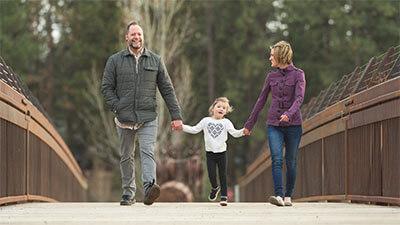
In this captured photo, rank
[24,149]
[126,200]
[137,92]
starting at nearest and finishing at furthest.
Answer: [137,92] → [126,200] → [24,149]

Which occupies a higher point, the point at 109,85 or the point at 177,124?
the point at 109,85

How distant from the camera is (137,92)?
40.5 feet

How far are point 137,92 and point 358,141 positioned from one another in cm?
259

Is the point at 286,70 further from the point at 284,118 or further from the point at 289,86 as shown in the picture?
the point at 284,118

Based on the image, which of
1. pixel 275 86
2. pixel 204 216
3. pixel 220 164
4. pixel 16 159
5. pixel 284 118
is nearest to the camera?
pixel 204 216

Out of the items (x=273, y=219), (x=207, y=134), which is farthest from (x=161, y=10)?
(x=273, y=219)

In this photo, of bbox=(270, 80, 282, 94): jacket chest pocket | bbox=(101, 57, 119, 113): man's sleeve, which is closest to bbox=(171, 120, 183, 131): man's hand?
bbox=(101, 57, 119, 113): man's sleeve

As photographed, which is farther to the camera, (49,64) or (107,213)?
(49,64)

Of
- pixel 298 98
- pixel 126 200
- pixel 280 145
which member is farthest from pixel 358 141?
pixel 126 200

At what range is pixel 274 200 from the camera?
39.4ft

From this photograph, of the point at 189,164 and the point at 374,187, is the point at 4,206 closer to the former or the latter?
the point at 374,187

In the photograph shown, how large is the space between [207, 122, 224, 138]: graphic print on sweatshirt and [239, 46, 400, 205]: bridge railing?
1.57m

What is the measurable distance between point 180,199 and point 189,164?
22.1ft

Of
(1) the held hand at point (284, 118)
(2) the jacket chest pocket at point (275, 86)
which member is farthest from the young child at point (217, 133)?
(1) the held hand at point (284, 118)
